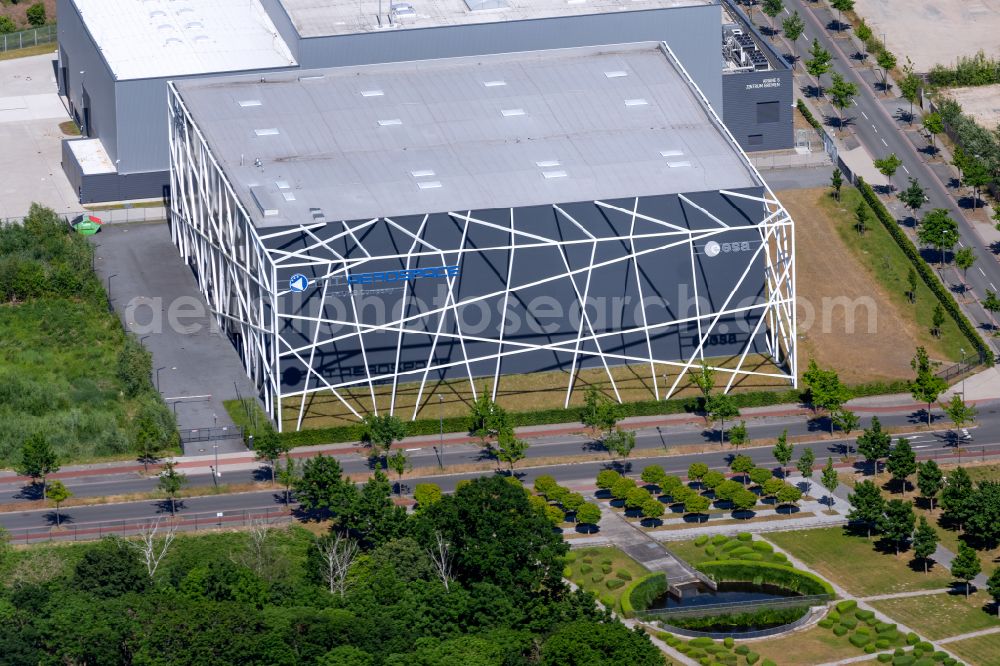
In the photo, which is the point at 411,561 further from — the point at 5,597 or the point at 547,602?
the point at 5,597

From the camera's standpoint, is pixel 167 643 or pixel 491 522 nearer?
pixel 167 643

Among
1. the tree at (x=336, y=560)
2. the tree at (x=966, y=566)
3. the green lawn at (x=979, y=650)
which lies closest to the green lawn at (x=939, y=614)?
the green lawn at (x=979, y=650)

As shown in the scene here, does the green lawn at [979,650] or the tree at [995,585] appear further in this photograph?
the tree at [995,585]

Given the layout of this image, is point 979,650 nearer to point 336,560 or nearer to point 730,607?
point 730,607

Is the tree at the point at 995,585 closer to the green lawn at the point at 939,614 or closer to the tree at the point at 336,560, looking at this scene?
the green lawn at the point at 939,614

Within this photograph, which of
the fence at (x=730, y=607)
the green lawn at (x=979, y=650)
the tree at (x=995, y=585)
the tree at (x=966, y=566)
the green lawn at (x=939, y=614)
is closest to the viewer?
the green lawn at (x=979, y=650)

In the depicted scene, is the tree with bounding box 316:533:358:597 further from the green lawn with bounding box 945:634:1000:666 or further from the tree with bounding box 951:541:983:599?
the tree with bounding box 951:541:983:599

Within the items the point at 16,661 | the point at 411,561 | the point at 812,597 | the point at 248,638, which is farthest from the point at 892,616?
the point at 16,661
